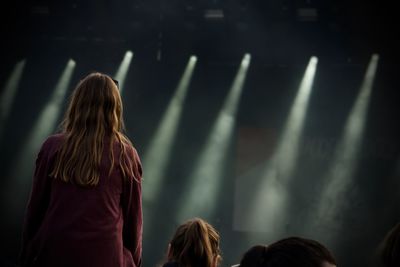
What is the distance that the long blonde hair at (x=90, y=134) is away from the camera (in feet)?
4.65

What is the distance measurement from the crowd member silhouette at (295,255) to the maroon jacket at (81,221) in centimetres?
64

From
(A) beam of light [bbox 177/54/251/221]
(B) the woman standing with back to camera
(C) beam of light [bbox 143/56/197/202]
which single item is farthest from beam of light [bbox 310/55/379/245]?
(B) the woman standing with back to camera

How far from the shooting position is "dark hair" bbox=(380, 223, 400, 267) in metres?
1.07

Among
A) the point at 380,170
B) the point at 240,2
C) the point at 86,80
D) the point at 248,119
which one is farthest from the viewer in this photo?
the point at 248,119

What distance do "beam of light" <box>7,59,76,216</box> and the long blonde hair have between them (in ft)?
22.9

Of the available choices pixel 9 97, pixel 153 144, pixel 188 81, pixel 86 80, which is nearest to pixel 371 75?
pixel 188 81

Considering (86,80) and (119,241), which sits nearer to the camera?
(119,241)

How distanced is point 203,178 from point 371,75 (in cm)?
299

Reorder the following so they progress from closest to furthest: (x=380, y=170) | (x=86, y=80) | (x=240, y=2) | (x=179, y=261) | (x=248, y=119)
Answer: (x=86, y=80) → (x=179, y=261) → (x=240, y=2) → (x=380, y=170) → (x=248, y=119)

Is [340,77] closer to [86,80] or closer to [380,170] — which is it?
[380,170]

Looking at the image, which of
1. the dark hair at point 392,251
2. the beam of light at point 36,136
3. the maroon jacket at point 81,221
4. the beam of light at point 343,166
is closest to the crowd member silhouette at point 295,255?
the dark hair at point 392,251

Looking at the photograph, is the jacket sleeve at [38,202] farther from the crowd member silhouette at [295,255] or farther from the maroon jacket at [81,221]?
the crowd member silhouette at [295,255]

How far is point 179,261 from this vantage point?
2521 millimetres

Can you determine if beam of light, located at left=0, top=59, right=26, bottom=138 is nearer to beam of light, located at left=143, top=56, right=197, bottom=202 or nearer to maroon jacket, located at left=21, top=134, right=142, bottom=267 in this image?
beam of light, located at left=143, top=56, right=197, bottom=202
